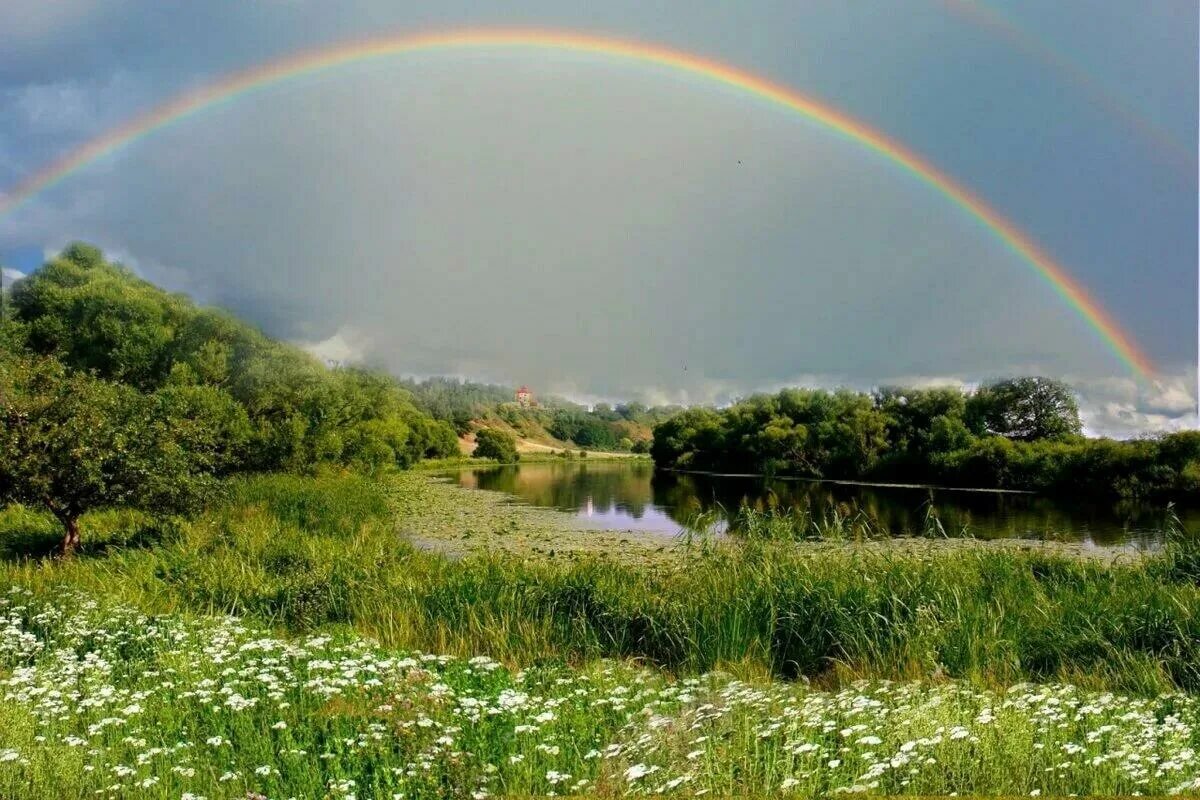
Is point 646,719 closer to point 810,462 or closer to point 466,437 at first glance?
point 810,462

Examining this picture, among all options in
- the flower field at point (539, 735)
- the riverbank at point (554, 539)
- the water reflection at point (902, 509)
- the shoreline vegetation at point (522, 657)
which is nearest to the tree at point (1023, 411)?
the water reflection at point (902, 509)

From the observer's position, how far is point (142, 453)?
18.9 metres

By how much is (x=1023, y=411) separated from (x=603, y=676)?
72.6 meters

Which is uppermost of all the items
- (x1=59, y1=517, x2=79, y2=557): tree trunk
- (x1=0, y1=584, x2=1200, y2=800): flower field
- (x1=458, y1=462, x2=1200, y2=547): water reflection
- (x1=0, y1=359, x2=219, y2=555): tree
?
(x1=0, y1=359, x2=219, y2=555): tree

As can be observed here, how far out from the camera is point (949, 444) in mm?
69188

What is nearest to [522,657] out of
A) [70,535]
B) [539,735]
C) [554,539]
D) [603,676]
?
[603,676]

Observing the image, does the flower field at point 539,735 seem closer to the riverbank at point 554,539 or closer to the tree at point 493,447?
the riverbank at point 554,539

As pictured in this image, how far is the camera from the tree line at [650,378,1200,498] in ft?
174

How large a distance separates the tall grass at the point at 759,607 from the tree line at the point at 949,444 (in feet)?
144

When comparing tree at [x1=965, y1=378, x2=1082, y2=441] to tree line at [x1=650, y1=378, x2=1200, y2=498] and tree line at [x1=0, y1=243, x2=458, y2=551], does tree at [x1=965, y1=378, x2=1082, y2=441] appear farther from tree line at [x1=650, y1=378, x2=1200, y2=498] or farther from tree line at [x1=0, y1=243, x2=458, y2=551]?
tree line at [x1=0, y1=243, x2=458, y2=551]

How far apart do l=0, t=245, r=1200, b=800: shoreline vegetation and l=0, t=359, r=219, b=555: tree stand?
8cm

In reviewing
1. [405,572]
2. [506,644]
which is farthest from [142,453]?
[506,644]

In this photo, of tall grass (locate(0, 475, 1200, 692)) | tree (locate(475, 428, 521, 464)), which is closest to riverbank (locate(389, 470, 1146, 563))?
tall grass (locate(0, 475, 1200, 692))

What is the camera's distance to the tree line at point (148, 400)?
57.6ft
